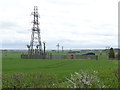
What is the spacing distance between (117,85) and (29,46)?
49.2 m

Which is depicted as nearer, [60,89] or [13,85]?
[60,89]

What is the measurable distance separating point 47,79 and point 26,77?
0.99 meters

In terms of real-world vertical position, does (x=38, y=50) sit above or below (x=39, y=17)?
below

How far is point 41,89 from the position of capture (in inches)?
270

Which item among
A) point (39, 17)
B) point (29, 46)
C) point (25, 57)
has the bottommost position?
point (25, 57)

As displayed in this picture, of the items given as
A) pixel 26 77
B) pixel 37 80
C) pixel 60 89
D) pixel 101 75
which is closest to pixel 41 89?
pixel 60 89

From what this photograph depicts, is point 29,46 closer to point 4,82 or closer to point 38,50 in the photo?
point 38,50

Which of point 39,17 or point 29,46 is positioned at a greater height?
point 39,17

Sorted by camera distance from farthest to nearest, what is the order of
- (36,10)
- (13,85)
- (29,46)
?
1. (36,10)
2. (29,46)
3. (13,85)

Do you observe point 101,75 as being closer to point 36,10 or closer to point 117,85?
point 117,85

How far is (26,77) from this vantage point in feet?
27.7

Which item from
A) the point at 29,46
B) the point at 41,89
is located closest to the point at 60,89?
the point at 41,89

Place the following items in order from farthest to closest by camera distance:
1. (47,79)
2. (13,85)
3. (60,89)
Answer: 1. (47,79)
2. (13,85)
3. (60,89)

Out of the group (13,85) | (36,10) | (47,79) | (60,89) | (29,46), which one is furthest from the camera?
(36,10)
